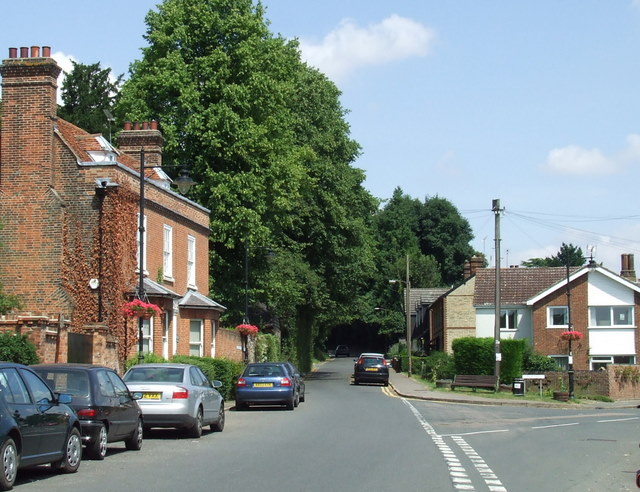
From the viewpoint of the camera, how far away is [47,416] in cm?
1235

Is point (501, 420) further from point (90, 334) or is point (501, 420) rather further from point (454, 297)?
point (454, 297)

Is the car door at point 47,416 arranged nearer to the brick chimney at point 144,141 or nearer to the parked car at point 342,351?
the brick chimney at point 144,141

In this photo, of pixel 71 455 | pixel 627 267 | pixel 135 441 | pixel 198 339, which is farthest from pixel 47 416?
pixel 627 267

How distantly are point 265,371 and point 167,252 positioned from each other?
6.84m

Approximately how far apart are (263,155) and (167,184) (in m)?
5.17

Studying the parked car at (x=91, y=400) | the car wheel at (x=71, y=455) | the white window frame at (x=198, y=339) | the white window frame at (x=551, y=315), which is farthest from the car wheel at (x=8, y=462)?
the white window frame at (x=551, y=315)

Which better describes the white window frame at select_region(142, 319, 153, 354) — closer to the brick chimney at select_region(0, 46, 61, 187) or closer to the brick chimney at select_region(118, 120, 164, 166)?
the brick chimney at select_region(0, 46, 61, 187)

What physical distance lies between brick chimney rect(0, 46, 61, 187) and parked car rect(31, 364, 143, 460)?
49.2 ft

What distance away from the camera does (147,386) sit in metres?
18.6

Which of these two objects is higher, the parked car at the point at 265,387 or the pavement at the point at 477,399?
the parked car at the point at 265,387

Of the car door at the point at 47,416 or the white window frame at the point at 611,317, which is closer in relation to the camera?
the car door at the point at 47,416

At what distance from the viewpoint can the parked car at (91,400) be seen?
14500 mm

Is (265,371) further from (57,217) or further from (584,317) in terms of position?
(584,317)

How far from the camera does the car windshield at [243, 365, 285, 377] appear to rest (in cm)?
2912
